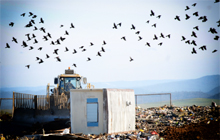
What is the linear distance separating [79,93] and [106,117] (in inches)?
76.8

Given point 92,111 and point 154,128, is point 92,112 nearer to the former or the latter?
point 92,111

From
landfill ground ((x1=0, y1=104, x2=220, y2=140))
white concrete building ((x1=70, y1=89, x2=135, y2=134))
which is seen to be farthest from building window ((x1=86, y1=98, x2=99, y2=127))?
landfill ground ((x1=0, y1=104, x2=220, y2=140))

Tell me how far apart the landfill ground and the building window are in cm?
76

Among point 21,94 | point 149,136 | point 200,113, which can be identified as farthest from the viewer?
point 200,113

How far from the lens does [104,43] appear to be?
53.8 feet

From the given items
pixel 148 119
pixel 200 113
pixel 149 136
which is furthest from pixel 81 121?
pixel 200 113

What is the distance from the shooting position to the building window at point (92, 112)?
15.8 metres

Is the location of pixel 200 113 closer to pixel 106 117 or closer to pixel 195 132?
pixel 195 132

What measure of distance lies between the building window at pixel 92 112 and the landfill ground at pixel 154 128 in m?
0.76

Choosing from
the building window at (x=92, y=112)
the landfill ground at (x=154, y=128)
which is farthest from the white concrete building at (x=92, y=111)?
the landfill ground at (x=154, y=128)

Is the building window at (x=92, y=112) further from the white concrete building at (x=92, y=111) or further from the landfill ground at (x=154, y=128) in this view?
the landfill ground at (x=154, y=128)

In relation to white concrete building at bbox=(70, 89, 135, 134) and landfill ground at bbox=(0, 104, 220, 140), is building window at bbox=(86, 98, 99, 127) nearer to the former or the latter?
white concrete building at bbox=(70, 89, 135, 134)

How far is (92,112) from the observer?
15820 millimetres

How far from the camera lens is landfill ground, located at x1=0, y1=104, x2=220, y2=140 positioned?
49.8 feet
